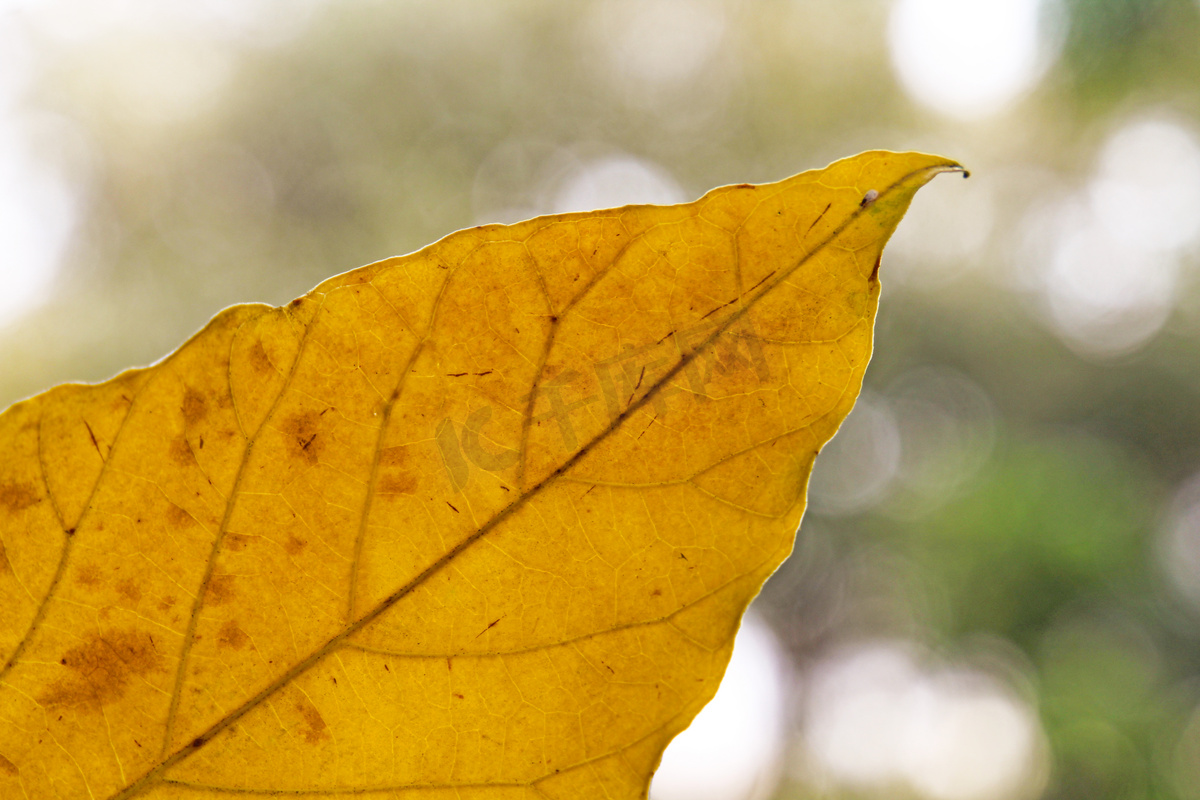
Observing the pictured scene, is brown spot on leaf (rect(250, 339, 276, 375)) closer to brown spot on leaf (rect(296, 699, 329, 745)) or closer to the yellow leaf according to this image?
the yellow leaf

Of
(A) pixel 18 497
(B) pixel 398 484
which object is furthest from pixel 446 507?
(A) pixel 18 497

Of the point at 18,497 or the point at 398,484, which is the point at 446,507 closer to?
the point at 398,484

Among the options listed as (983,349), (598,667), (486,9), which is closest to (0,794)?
(598,667)

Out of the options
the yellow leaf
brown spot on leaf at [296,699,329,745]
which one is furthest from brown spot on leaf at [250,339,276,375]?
brown spot on leaf at [296,699,329,745]

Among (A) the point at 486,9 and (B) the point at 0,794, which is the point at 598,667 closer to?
(B) the point at 0,794

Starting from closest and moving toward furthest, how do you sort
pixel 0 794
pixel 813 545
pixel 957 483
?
pixel 0 794 < pixel 957 483 < pixel 813 545
